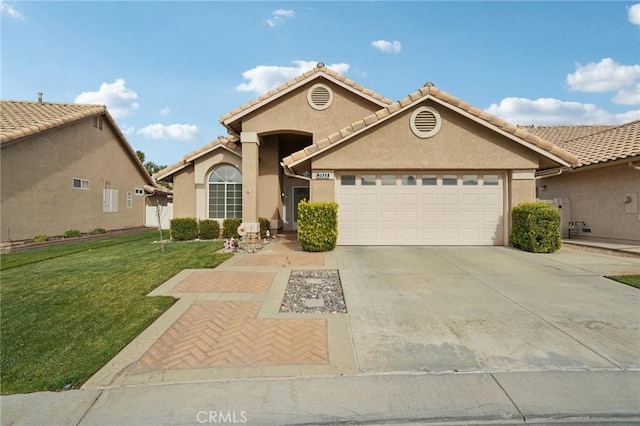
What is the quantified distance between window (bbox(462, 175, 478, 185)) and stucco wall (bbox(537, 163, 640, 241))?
218 inches

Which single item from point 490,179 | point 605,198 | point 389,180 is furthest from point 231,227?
point 605,198

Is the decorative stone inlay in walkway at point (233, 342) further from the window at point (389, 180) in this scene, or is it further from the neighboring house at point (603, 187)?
the neighboring house at point (603, 187)

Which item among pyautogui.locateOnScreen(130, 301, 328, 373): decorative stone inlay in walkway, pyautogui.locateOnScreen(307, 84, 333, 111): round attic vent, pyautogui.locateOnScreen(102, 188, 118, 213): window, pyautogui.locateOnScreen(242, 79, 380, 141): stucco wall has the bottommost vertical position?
pyautogui.locateOnScreen(130, 301, 328, 373): decorative stone inlay in walkway

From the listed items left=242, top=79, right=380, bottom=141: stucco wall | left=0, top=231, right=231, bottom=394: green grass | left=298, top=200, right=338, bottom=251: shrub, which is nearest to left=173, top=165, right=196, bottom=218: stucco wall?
left=242, top=79, right=380, bottom=141: stucco wall

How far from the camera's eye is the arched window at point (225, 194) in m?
14.1

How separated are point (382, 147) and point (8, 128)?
46.4ft

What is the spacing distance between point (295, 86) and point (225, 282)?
8.93 metres

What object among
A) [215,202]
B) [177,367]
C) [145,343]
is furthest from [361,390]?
[215,202]

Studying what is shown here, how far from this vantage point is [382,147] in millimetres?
9883

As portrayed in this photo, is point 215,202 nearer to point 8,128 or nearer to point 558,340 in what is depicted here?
point 8,128

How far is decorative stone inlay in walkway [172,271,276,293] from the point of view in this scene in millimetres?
5434

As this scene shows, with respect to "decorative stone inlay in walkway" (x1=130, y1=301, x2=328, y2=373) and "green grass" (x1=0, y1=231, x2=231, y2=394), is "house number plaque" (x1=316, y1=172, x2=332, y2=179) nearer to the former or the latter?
"green grass" (x1=0, y1=231, x2=231, y2=394)

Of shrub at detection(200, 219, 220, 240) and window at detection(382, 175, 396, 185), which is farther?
shrub at detection(200, 219, 220, 240)

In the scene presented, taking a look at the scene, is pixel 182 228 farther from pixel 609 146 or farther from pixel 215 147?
pixel 609 146
